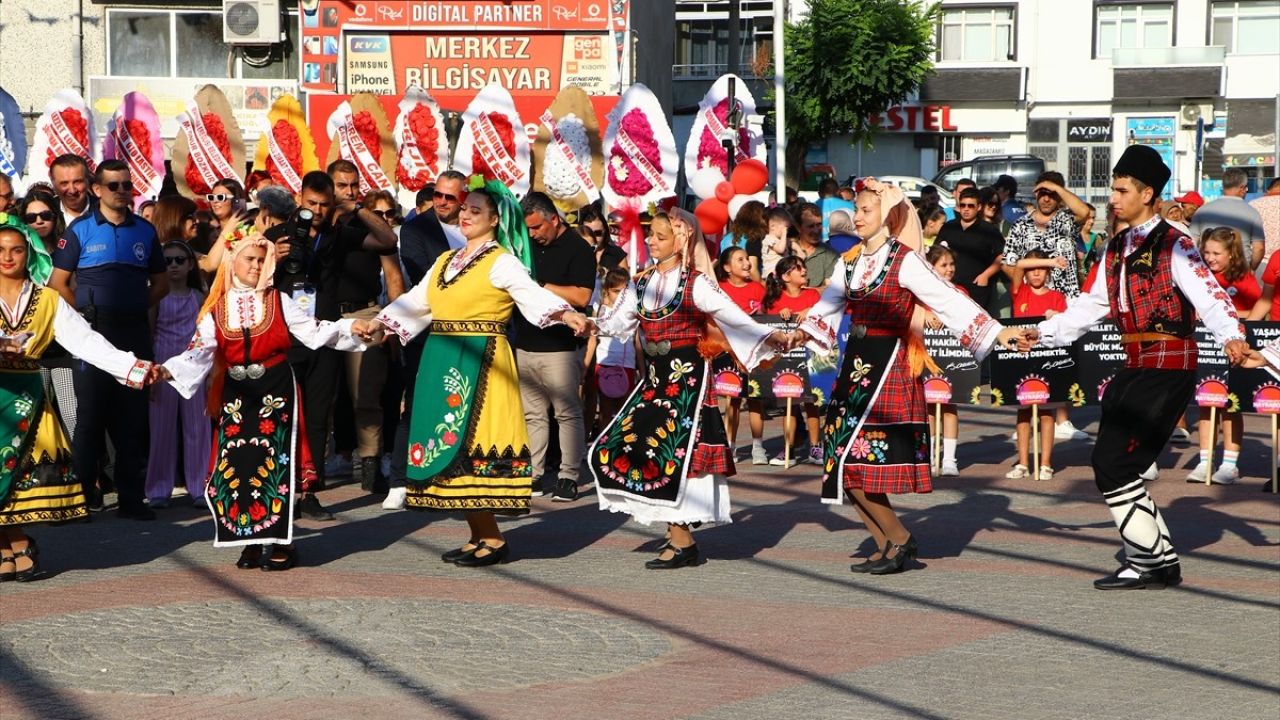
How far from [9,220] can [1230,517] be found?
713 cm

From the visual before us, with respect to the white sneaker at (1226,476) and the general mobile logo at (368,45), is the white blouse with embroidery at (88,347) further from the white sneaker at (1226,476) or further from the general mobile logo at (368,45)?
the general mobile logo at (368,45)

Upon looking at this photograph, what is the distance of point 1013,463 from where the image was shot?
13102mm

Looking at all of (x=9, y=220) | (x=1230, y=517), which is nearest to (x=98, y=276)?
(x=9, y=220)

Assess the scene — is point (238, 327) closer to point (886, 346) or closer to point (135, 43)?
point (886, 346)

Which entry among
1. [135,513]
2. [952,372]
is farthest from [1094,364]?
[135,513]

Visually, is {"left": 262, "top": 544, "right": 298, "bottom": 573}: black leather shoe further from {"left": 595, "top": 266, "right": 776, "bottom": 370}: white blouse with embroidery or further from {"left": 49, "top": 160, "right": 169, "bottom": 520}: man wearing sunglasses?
{"left": 595, "top": 266, "right": 776, "bottom": 370}: white blouse with embroidery

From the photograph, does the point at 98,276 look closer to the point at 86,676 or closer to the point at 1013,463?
the point at 86,676

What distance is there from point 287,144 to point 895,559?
972 centimetres

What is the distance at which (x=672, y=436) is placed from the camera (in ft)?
29.4

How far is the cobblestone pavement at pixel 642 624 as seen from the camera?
6223mm

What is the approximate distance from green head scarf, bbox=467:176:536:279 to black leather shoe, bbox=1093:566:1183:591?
319 cm

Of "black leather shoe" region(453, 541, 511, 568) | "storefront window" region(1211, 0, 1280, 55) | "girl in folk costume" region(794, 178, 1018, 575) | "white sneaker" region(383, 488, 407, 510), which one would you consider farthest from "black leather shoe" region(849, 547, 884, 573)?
"storefront window" region(1211, 0, 1280, 55)

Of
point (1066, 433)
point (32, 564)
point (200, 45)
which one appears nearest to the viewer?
point (32, 564)

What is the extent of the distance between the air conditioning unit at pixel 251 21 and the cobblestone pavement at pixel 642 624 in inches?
930
